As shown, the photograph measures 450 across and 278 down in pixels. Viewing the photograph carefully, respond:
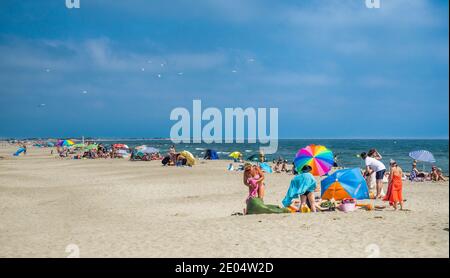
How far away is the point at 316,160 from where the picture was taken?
1388cm

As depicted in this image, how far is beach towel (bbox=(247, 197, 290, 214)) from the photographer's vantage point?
11.4 meters

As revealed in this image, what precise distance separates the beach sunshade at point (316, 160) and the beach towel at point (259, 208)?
2.78 metres

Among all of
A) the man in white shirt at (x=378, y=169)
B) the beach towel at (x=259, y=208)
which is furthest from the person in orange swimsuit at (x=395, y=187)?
the man in white shirt at (x=378, y=169)

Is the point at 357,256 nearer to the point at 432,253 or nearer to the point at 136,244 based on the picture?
the point at 432,253

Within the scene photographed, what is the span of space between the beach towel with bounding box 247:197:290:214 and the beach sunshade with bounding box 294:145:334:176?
109 inches

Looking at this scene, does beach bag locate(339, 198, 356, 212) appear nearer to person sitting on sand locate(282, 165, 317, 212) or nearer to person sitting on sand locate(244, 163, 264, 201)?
person sitting on sand locate(282, 165, 317, 212)

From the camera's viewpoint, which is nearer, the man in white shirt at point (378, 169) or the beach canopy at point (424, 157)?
the man in white shirt at point (378, 169)

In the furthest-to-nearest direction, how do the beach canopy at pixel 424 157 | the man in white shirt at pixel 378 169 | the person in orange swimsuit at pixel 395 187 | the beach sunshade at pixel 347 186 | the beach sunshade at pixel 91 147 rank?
1. the beach sunshade at pixel 91 147
2. the beach canopy at pixel 424 157
3. the man in white shirt at pixel 378 169
4. the beach sunshade at pixel 347 186
5. the person in orange swimsuit at pixel 395 187

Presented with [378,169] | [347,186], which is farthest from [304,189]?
[378,169]

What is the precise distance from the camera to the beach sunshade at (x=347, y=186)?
39.3 feet

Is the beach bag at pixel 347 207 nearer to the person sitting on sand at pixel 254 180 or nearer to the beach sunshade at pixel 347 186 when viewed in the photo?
the beach sunshade at pixel 347 186

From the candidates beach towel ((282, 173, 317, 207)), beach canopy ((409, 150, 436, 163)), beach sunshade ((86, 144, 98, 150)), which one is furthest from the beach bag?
beach sunshade ((86, 144, 98, 150))

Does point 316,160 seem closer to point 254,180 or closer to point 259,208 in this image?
point 254,180

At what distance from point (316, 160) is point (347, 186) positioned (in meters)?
2.04
